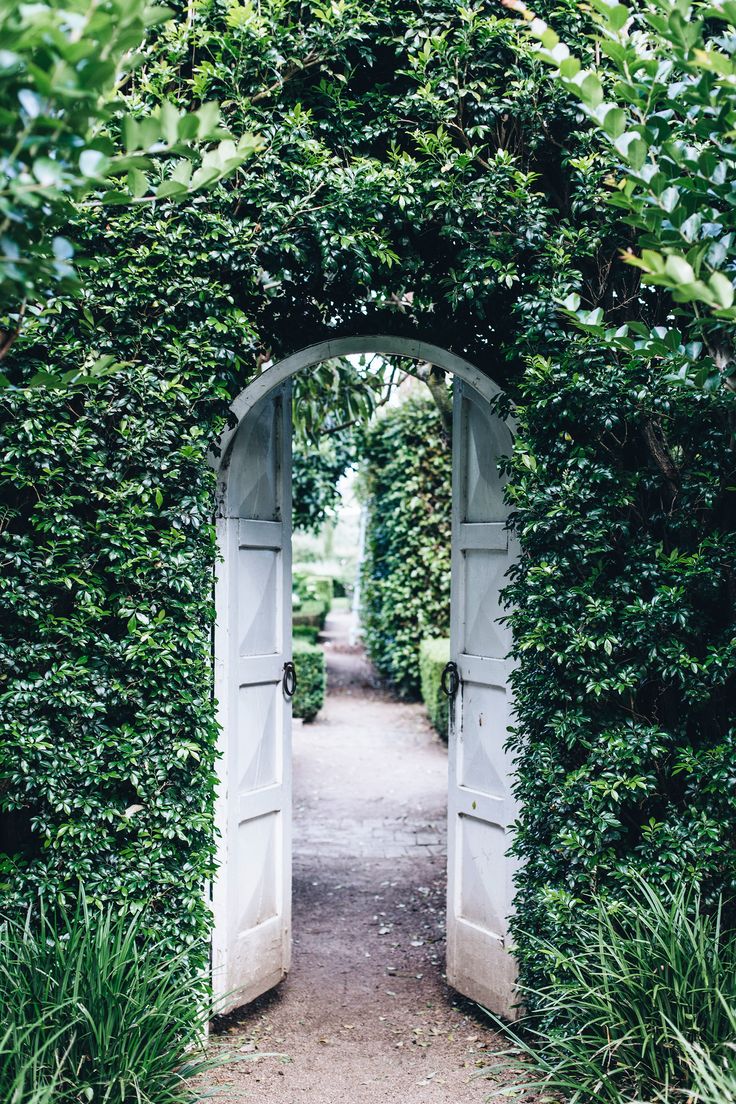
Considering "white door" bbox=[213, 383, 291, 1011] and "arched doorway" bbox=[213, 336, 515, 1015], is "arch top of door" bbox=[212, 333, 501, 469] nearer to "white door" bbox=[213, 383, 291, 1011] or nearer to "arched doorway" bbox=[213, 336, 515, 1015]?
"arched doorway" bbox=[213, 336, 515, 1015]

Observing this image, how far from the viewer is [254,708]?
4.12 meters

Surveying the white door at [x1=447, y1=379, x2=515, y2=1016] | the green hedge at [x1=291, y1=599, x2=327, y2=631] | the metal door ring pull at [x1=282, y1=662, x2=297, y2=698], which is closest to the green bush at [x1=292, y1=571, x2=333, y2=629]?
the green hedge at [x1=291, y1=599, x2=327, y2=631]

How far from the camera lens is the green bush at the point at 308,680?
10.7 meters

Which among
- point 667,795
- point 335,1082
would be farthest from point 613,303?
point 335,1082

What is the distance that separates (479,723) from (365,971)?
5.48ft

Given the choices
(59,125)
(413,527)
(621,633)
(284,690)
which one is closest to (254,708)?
(284,690)

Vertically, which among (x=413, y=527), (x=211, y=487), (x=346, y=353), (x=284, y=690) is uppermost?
(x=346, y=353)

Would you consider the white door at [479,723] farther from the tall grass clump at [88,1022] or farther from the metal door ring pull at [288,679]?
the tall grass clump at [88,1022]

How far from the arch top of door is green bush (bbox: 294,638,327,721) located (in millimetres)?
6897

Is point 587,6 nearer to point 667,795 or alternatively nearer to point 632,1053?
point 667,795

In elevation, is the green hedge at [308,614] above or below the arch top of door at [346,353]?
below

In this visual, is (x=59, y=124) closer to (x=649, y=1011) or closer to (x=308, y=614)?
(x=649, y=1011)

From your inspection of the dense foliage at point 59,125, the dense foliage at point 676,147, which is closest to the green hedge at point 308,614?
the dense foliage at point 676,147

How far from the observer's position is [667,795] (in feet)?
11.1
